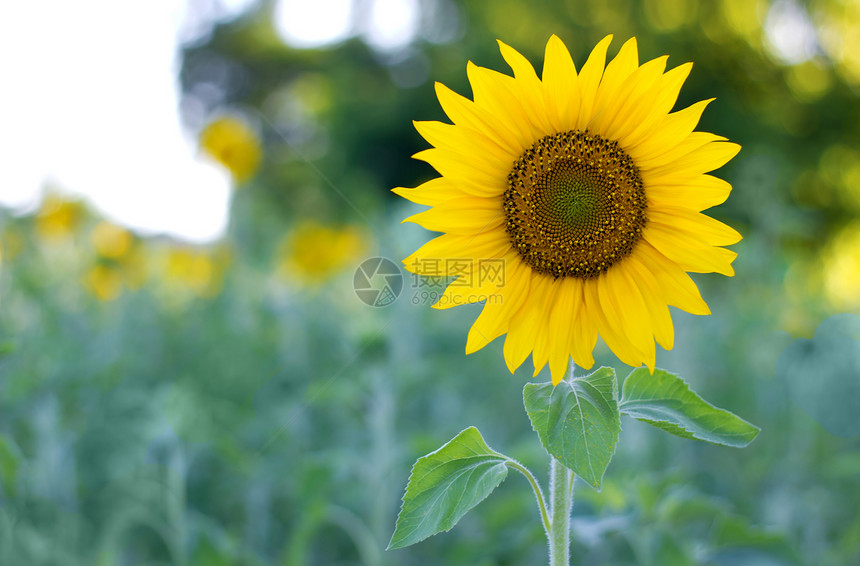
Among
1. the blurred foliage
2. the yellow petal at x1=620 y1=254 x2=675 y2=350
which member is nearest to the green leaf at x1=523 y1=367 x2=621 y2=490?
the yellow petal at x1=620 y1=254 x2=675 y2=350

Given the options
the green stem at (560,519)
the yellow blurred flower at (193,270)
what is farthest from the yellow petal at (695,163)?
the yellow blurred flower at (193,270)

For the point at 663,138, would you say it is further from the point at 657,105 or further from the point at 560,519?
the point at 560,519

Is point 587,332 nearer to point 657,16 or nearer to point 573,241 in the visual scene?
point 573,241

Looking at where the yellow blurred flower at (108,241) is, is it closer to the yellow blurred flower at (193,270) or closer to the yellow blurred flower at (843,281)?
the yellow blurred flower at (193,270)

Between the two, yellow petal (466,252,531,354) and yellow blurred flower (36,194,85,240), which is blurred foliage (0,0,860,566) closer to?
yellow blurred flower (36,194,85,240)

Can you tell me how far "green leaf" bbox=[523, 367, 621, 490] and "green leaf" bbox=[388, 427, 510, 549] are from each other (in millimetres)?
115

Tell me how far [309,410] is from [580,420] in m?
→ 2.52

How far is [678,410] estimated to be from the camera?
1071mm

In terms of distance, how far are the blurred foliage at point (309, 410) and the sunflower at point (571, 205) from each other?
0.23 meters

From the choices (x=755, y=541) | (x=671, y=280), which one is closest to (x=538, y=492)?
(x=671, y=280)

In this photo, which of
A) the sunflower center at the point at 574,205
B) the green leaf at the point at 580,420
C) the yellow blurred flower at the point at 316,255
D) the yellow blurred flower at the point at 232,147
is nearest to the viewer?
the green leaf at the point at 580,420

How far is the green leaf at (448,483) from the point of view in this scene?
978mm

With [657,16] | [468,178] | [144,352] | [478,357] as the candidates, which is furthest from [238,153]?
[657,16]

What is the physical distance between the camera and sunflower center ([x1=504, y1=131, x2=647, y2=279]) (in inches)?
45.4
